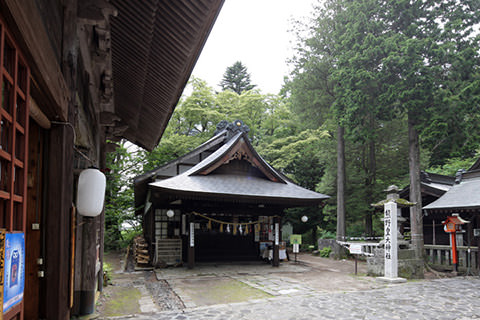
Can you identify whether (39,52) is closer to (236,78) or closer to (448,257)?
(448,257)

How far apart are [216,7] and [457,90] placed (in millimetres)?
14956

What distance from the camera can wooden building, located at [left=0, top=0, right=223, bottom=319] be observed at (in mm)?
2547

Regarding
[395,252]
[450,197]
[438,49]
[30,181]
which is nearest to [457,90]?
[438,49]

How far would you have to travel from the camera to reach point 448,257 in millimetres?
16750

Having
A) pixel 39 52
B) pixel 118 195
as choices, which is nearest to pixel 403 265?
pixel 39 52

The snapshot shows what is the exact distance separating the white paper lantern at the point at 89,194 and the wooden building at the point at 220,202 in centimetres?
777

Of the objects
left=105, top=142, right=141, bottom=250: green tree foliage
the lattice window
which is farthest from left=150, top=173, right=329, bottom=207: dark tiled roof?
the lattice window

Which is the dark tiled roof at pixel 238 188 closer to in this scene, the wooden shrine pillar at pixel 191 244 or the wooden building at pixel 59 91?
the wooden shrine pillar at pixel 191 244

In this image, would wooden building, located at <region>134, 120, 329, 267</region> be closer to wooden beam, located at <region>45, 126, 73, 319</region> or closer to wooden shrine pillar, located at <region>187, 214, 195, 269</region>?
wooden shrine pillar, located at <region>187, 214, 195, 269</region>

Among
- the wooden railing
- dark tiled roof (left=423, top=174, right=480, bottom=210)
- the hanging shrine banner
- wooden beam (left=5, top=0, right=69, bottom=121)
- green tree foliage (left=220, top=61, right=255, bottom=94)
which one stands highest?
green tree foliage (left=220, top=61, right=255, bottom=94)

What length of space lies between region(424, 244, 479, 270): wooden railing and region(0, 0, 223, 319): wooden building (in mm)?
15146

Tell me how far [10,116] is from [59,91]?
3.57 feet

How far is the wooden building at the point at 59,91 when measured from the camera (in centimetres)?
255

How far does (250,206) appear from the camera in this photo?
54.1ft
